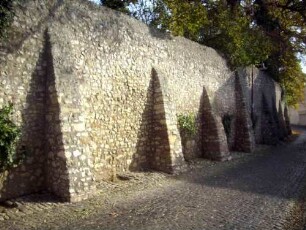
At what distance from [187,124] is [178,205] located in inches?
231

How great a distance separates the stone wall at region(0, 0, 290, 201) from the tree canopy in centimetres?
192

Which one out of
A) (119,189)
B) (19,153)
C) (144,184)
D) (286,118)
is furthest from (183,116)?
(286,118)

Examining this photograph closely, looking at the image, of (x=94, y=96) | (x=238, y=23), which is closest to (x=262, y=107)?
(x=238, y=23)

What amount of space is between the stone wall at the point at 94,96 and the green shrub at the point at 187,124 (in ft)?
0.95

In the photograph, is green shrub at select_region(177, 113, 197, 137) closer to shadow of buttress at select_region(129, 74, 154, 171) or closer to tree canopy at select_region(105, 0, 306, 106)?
shadow of buttress at select_region(129, 74, 154, 171)

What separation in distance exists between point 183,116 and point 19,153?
22.9ft

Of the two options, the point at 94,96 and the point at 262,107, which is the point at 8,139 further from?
the point at 262,107

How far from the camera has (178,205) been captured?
7.63 meters

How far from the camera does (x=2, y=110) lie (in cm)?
714

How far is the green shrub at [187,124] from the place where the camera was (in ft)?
42.8

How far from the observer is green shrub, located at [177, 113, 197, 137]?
13.0 meters

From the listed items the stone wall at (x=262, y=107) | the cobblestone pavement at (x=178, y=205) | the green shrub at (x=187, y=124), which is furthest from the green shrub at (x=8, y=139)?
the stone wall at (x=262, y=107)

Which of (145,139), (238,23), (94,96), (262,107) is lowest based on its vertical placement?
(145,139)

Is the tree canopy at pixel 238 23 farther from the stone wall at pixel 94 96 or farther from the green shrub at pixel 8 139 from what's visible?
the green shrub at pixel 8 139
